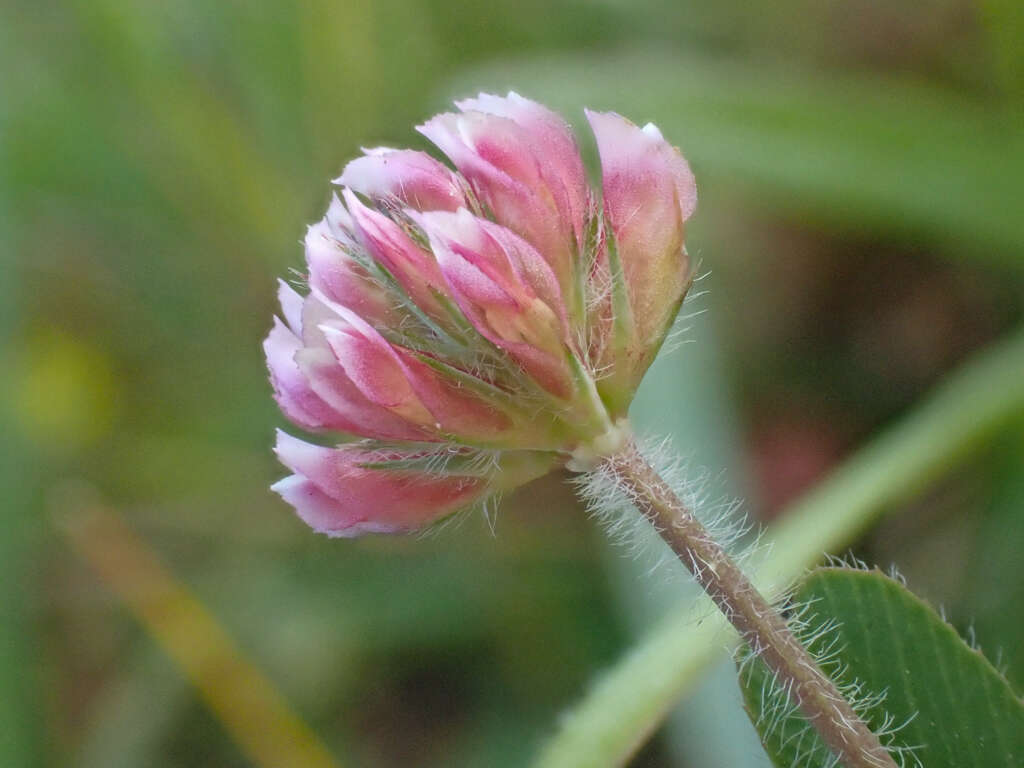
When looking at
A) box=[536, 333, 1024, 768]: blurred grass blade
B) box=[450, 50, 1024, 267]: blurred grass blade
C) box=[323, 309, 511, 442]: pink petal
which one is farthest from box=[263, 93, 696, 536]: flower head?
box=[450, 50, 1024, 267]: blurred grass blade

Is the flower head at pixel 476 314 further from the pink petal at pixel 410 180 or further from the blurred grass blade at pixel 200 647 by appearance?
the blurred grass blade at pixel 200 647

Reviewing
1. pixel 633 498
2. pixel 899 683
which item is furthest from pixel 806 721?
pixel 633 498

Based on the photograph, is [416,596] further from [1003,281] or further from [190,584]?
[1003,281]

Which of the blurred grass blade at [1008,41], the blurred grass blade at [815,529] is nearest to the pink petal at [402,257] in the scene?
the blurred grass blade at [815,529]

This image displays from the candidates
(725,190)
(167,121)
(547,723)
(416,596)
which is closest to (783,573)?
(547,723)

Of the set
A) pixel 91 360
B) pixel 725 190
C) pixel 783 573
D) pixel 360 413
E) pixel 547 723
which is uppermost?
pixel 91 360

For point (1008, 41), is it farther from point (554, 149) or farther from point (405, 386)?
point (405, 386)

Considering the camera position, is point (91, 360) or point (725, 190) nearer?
point (725, 190)
